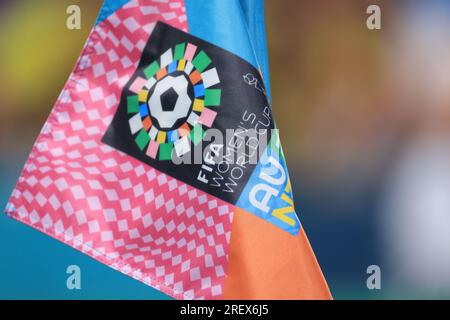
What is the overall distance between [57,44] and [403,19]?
1.47m

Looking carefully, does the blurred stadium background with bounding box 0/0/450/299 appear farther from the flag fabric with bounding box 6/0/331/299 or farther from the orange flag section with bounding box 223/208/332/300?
the orange flag section with bounding box 223/208/332/300

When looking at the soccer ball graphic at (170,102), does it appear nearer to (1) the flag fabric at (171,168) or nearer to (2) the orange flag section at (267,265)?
(1) the flag fabric at (171,168)

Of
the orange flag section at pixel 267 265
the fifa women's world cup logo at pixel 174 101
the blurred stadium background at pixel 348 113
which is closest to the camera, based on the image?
the orange flag section at pixel 267 265

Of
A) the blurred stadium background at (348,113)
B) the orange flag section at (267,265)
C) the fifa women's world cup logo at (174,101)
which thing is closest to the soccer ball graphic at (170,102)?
the fifa women's world cup logo at (174,101)

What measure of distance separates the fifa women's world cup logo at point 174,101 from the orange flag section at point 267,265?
0.28m

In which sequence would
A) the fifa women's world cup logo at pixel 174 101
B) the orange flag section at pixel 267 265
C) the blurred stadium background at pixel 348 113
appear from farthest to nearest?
1. the blurred stadium background at pixel 348 113
2. the fifa women's world cup logo at pixel 174 101
3. the orange flag section at pixel 267 265

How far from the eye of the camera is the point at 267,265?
1639mm

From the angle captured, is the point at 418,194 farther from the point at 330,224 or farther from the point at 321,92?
the point at 321,92

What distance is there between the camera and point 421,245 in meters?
2.62

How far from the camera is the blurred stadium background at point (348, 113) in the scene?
248 centimetres

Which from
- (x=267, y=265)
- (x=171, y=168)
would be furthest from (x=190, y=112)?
(x=267, y=265)

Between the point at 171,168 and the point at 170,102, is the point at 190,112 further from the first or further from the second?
the point at 171,168

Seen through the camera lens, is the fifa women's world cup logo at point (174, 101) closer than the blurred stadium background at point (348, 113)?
Yes

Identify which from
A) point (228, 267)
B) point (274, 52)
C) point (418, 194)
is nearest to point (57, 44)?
point (274, 52)
